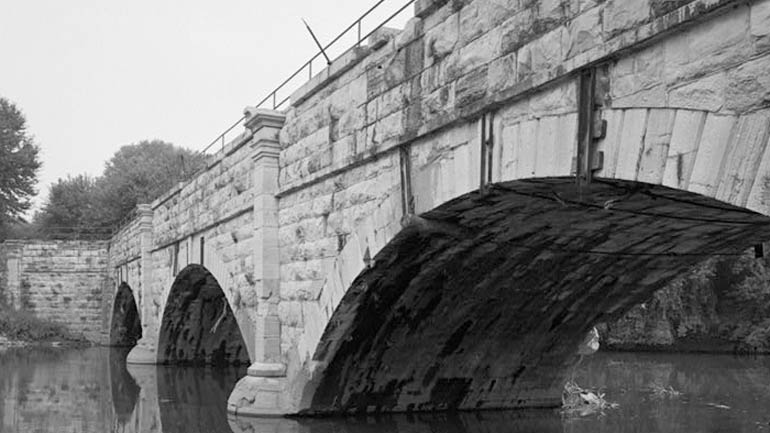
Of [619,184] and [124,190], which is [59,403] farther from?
[124,190]

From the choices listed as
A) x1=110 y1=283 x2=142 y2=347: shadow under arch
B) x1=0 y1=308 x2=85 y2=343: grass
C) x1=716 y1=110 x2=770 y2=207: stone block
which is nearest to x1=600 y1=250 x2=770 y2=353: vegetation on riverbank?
x1=110 y1=283 x2=142 y2=347: shadow under arch

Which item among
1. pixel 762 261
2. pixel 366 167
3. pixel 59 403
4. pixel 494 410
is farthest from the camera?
pixel 762 261

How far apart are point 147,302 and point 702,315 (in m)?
17.0

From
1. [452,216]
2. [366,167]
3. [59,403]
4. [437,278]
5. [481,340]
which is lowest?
[59,403]

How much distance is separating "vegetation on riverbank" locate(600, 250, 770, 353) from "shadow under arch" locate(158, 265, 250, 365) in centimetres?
1185

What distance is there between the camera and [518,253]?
28.0 ft

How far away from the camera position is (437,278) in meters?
8.92

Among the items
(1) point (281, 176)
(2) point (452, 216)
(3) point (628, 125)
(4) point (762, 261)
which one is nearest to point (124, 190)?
(4) point (762, 261)

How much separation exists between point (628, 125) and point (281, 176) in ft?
21.6

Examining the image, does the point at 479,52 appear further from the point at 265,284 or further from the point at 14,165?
the point at 14,165

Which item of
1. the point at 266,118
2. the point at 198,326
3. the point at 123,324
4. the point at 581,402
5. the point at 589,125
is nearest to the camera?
the point at 589,125

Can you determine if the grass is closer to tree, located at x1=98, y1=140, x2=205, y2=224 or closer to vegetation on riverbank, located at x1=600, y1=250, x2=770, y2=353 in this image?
tree, located at x1=98, y1=140, x2=205, y2=224

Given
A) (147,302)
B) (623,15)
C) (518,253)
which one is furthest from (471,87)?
(147,302)

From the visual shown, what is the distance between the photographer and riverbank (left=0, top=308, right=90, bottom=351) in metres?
28.2
